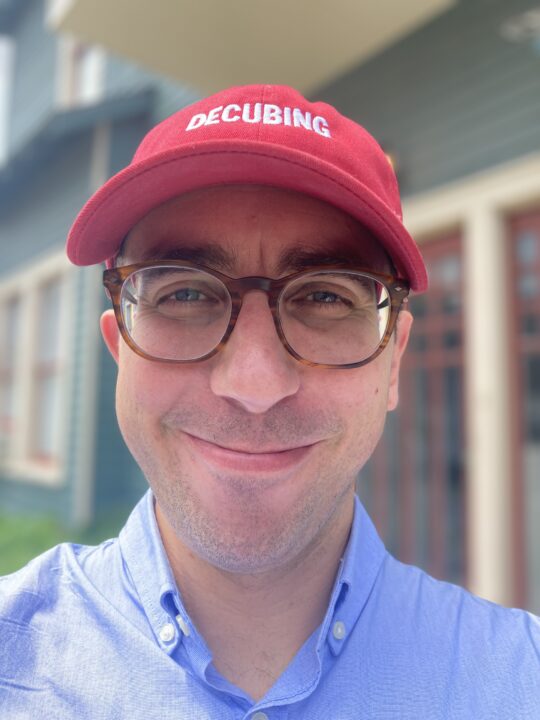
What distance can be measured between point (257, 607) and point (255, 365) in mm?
457

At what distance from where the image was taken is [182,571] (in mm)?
1209

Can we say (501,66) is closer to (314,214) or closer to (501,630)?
(314,214)

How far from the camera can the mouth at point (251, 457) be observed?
1.09m

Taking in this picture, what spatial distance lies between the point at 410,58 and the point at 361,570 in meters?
3.52

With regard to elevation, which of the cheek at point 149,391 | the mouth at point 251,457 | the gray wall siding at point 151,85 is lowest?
the mouth at point 251,457

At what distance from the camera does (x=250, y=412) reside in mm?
1076

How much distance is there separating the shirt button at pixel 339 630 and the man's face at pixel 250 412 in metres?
0.13

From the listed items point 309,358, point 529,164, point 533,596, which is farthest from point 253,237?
point 533,596

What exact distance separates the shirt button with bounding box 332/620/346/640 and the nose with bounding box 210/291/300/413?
0.41 meters

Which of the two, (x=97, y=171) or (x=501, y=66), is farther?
(x=97, y=171)

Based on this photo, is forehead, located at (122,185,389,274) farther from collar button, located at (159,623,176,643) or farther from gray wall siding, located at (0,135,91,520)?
gray wall siding, located at (0,135,91,520)

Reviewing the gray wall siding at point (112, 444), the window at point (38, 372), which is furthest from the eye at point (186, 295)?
the window at point (38, 372)

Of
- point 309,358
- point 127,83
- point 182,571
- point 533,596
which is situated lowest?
point 533,596

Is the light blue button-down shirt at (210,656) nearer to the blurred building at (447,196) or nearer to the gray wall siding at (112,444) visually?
the blurred building at (447,196)
